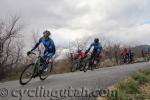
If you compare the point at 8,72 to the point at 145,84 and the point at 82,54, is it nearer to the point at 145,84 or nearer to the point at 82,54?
the point at 82,54

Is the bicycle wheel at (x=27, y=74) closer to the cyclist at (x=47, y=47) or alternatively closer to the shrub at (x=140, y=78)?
the cyclist at (x=47, y=47)

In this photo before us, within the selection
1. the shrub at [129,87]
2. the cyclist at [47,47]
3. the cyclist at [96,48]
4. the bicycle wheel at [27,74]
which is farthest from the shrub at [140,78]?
the cyclist at [96,48]

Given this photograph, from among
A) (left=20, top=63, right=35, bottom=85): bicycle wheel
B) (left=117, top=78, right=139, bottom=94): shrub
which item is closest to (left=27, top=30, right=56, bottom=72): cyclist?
(left=20, top=63, right=35, bottom=85): bicycle wheel

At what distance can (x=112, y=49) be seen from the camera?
286 feet

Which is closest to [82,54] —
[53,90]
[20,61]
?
[53,90]

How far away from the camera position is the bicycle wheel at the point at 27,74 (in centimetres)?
1243

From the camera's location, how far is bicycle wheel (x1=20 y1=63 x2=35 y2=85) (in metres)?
12.4

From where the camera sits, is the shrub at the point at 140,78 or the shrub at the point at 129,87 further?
the shrub at the point at 140,78

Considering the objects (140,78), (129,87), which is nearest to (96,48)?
(140,78)

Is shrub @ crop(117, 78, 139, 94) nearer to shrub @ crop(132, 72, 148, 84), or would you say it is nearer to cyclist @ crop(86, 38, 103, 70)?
shrub @ crop(132, 72, 148, 84)

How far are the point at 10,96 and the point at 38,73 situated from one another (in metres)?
4.42

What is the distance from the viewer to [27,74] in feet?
42.3

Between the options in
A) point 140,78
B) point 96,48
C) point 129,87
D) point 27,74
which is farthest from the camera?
point 96,48

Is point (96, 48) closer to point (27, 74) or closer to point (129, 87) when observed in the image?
point (27, 74)
